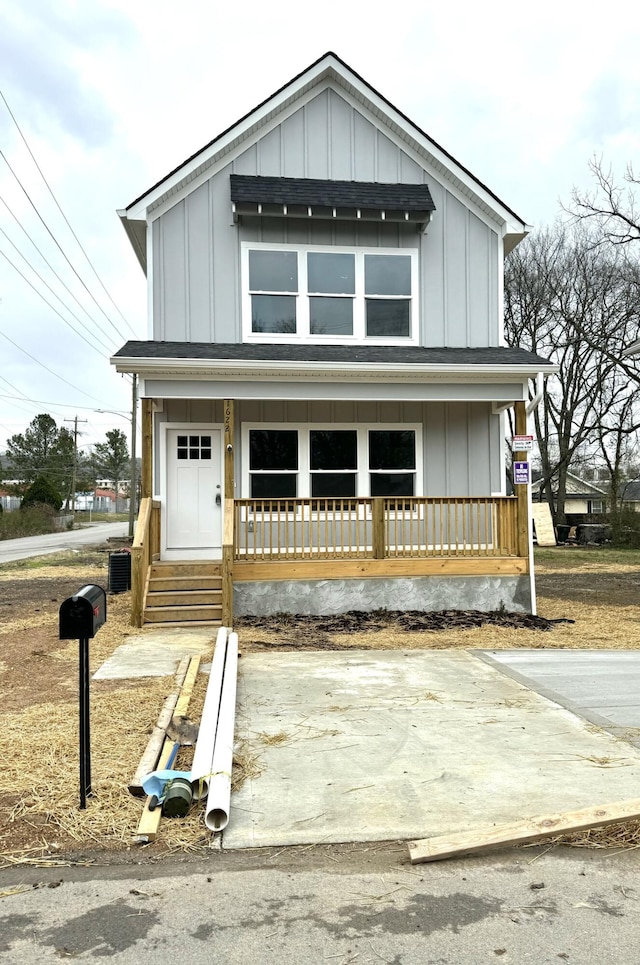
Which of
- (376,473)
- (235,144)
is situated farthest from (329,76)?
(376,473)

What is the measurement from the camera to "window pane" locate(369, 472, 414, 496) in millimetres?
11797

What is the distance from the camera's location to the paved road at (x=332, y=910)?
8.48 feet

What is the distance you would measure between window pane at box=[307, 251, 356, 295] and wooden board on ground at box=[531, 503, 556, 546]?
55.7 feet

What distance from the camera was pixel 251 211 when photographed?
11.3 meters

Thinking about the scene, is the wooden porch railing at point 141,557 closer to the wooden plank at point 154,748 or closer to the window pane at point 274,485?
the window pane at point 274,485

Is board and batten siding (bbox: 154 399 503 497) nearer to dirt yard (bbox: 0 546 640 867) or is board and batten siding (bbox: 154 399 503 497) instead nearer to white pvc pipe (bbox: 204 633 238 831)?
dirt yard (bbox: 0 546 640 867)

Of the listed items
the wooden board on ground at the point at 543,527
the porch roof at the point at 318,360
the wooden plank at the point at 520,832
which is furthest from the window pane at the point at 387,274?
the wooden board on ground at the point at 543,527

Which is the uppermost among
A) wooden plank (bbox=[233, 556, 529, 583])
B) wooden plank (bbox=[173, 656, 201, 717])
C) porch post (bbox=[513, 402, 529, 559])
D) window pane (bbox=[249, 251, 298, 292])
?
window pane (bbox=[249, 251, 298, 292])

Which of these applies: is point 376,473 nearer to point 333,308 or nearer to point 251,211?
point 333,308

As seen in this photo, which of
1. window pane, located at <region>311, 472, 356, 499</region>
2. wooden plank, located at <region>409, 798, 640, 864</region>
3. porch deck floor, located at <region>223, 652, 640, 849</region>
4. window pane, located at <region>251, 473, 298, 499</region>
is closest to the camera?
wooden plank, located at <region>409, 798, 640, 864</region>

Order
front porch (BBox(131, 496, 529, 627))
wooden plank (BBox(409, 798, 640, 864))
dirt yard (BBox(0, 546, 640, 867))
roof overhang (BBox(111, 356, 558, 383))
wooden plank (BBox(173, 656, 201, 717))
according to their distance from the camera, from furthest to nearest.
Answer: front porch (BBox(131, 496, 529, 627))
roof overhang (BBox(111, 356, 558, 383))
wooden plank (BBox(173, 656, 201, 717))
dirt yard (BBox(0, 546, 640, 867))
wooden plank (BBox(409, 798, 640, 864))

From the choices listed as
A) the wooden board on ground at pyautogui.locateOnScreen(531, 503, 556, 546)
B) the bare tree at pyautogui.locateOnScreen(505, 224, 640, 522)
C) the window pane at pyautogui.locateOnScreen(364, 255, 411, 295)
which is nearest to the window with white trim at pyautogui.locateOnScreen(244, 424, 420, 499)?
the window pane at pyautogui.locateOnScreen(364, 255, 411, 295)

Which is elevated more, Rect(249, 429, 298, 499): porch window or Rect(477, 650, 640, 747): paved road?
Rect(249, 429, 298, 499): porch window

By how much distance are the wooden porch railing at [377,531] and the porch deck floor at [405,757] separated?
11.2 feet
